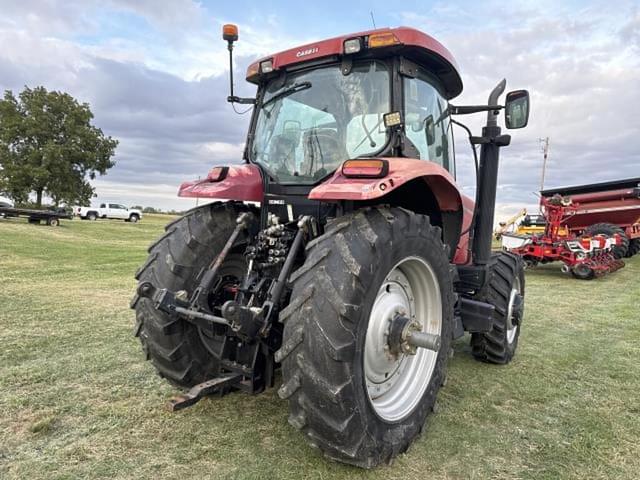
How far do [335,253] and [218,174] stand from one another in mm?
1267

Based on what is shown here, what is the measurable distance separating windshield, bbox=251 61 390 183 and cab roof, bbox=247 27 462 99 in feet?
0.35

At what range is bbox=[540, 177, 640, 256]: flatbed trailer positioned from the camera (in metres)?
12.1

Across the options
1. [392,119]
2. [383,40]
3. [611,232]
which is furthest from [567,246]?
[383,40]

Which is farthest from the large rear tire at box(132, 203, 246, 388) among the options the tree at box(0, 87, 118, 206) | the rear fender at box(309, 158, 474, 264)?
the tree at box(0, 87, 118, 206)

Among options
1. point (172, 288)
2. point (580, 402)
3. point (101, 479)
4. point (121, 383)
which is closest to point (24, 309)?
point (121, 383)

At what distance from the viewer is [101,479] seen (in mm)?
2180

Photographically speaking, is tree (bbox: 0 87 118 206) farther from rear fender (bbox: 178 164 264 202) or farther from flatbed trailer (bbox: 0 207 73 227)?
rear fender (bbox: 178 164 264 202)

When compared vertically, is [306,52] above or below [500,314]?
above

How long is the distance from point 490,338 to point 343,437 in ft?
7.74

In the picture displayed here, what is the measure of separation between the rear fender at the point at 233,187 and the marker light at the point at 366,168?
917 millimetres

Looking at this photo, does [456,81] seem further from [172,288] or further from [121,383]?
[121,383]

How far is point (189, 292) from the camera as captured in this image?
2.87m

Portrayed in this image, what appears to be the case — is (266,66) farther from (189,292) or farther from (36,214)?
(36,214)

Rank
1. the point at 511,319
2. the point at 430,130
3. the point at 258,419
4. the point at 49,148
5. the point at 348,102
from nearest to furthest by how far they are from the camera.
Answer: the point at 258,419, the point at 348,102, the point at 430,130, the point at 511,319, the point at 49,148
